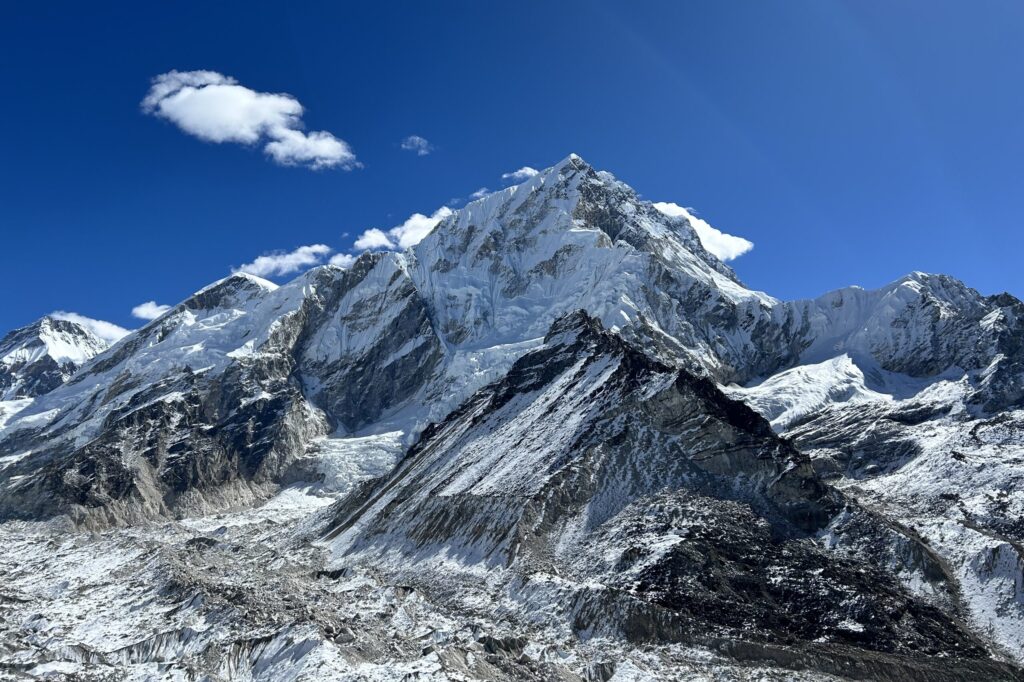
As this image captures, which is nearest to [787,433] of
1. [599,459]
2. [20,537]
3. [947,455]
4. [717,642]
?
[947,455]

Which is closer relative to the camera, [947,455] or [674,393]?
[674,393]

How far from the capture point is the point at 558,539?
86438 millimetres

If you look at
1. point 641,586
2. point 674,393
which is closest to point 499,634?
point 641,586

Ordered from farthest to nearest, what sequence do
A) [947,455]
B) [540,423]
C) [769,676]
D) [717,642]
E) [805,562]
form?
[947,455], [540,423], [805,562], [717,642], [769,676]

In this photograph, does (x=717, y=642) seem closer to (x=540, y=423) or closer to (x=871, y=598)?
(x=871, y=598)

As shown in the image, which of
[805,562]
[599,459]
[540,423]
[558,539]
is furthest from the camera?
[540,423]

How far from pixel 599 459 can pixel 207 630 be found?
42.3 meters

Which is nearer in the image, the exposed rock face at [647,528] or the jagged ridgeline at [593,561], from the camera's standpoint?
the jagged ridgeline at [593,561]

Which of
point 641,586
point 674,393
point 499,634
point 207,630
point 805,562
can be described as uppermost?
point 674,393

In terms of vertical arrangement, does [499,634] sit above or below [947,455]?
below

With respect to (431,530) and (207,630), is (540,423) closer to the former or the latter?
(431,530)

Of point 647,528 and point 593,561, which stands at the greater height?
point 647,528

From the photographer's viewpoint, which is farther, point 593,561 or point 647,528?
point 647,528

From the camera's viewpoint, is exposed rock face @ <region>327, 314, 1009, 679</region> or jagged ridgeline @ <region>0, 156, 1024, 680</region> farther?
exposed rock face @ <region>327, 314, 1009, 679</region>
